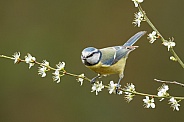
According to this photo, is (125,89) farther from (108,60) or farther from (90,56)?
(108,60)

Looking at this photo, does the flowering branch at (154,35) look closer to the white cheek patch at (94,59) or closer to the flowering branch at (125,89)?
the flowering branch at (125,89)

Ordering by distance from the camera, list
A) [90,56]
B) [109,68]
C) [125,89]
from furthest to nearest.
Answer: [109,68] < [90,56] < [125,89]

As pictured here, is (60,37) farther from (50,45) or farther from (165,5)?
(165,5)

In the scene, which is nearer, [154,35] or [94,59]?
[154,35]

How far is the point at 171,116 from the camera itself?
311 cm

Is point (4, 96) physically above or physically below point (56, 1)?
below

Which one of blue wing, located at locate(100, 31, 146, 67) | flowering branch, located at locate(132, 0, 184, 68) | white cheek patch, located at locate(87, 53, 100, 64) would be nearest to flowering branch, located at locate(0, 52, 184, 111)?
flowering branch, located at locate(132, 0, 184, 68)

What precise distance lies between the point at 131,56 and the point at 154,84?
22 centimetres

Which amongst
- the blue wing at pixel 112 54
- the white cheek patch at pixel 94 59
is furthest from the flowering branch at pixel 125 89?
the blue wing at pixel 112 54

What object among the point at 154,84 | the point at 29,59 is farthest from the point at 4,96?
the point at 29,59

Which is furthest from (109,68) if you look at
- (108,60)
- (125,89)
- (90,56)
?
(125,89)

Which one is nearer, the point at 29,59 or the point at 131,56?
the point at 29,59

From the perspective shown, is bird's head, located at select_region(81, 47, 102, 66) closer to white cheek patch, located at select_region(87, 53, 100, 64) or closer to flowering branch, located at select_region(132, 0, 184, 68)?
white cheek patch, located at select_region(87, 53, 100, 64)

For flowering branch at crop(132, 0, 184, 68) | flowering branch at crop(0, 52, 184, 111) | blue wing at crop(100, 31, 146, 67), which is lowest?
flowering branch at crop(0, 52, 184, 111)
